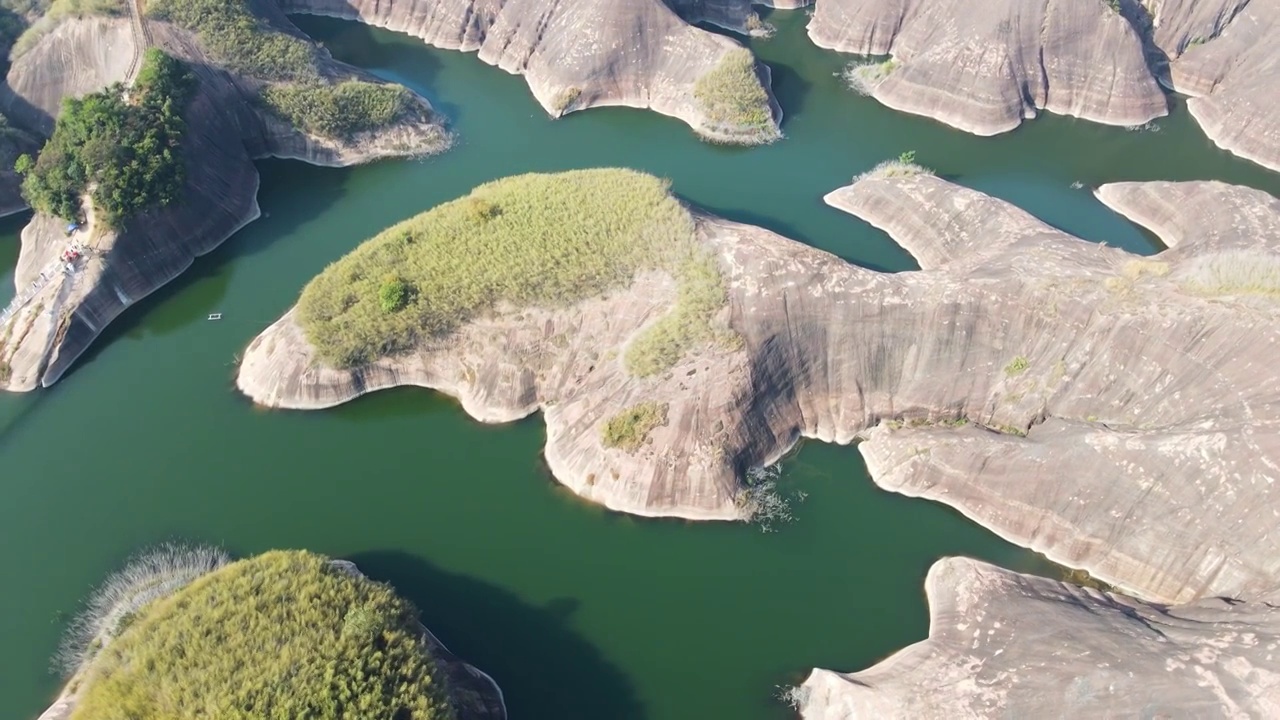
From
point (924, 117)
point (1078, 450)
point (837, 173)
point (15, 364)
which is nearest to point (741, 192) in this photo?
point (837, 173)

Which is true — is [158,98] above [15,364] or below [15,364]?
above

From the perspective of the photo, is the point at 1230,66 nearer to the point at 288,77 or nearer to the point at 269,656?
the point at 288,77

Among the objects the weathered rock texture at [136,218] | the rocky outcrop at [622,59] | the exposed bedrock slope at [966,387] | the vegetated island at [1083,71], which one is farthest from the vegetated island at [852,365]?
the rocky outcrop at [622,59]

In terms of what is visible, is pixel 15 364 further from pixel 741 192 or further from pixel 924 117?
pixel 924 117

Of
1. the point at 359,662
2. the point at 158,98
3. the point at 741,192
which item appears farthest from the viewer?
the point at 741,192

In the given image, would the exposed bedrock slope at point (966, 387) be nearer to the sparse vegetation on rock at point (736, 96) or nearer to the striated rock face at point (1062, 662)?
the striated rock face at point (1062, 662)

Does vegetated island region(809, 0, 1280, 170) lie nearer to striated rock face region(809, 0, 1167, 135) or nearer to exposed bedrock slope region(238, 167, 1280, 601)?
striated rock face region(809, 0, 1167, 135)

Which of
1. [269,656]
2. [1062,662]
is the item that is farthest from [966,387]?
[269,656]

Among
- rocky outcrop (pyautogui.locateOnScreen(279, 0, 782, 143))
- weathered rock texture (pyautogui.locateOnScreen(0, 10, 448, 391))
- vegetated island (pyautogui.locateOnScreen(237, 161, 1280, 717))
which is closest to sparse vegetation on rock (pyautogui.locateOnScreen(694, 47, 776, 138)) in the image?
rocky outcrop (pyautogui.locateOnScreen(279, 0, 782, 143))
